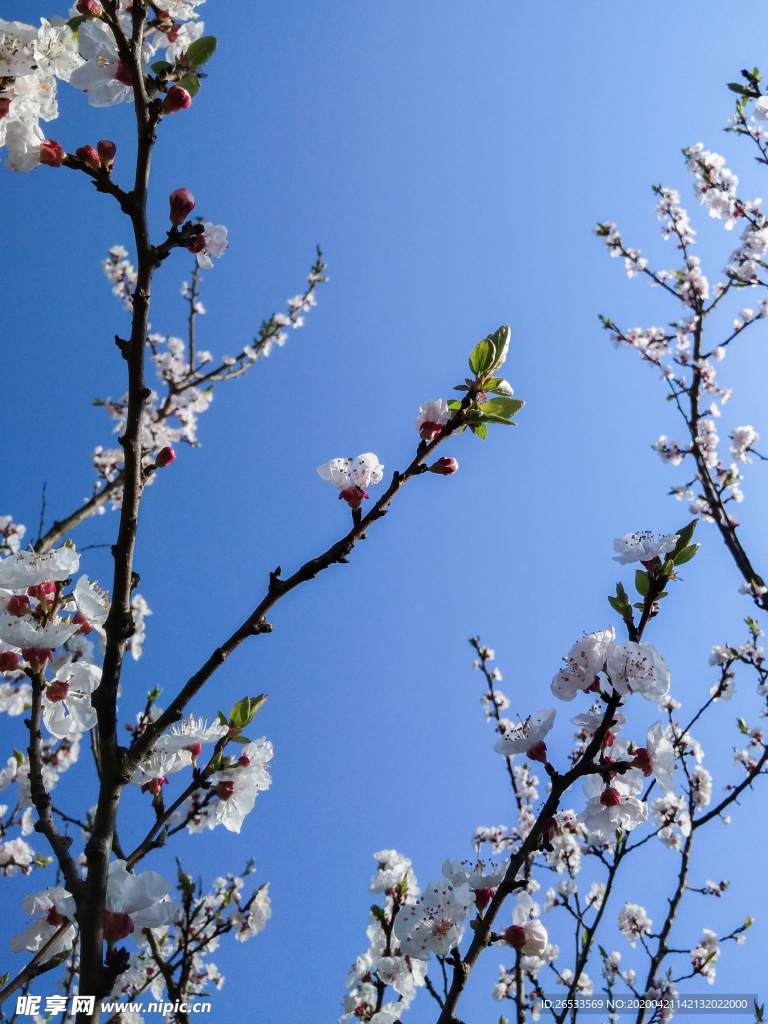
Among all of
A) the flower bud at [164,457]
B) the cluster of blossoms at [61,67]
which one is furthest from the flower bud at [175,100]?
the flower bud at [164,457]

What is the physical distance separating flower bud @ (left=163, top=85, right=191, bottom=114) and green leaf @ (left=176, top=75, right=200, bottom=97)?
0.13 ft

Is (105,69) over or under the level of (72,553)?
over

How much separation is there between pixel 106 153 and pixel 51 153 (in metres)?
0.16

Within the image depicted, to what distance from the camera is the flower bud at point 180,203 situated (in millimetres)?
1550

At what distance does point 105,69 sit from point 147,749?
1634 mm

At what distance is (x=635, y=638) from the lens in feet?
5.52

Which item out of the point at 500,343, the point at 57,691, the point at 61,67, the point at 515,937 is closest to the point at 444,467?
the point at 500,343

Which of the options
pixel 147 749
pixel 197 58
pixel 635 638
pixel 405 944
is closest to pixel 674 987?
pixel 405 944

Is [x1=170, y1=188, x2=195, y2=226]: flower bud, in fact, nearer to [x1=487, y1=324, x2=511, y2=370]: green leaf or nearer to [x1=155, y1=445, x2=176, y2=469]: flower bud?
[x1=155, y1=445, x2=176, y2=469]: flower bud

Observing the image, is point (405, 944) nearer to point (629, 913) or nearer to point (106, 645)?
point (106, 645)

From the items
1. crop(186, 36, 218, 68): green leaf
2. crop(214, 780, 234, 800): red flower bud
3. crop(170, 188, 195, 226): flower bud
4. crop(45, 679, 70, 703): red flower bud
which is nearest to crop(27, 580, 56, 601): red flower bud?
crop(45, 679, 70, 703): red flower bud

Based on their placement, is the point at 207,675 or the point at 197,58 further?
the point at 197,58

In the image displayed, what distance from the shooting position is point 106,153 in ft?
5.00

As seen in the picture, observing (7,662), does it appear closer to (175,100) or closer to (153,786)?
(153,786)
